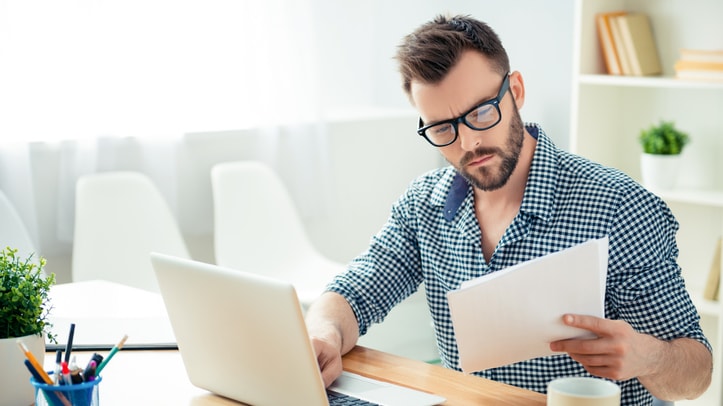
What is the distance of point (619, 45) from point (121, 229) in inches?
72.8

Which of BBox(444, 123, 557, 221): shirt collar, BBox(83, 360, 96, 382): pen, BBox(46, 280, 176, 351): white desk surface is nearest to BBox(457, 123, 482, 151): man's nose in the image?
BBox(444, 123, 557, 221): shirt collar

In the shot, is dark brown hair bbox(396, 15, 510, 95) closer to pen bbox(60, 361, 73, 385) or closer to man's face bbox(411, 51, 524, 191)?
man's face bbox(411, 51, 524, 191)

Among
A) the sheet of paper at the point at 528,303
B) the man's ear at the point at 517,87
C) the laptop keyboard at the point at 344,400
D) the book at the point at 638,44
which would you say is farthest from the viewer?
the book at the point at 638,44

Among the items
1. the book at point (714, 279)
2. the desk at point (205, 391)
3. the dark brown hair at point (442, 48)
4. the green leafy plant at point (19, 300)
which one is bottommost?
the book at point (714, 279)

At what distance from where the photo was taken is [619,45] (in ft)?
10.8

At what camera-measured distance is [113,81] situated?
3.20m

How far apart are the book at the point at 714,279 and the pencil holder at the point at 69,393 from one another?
7.87ft

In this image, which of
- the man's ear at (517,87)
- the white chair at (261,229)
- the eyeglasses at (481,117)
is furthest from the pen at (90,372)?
the white chair at (261,229)

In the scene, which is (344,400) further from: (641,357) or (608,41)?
(608,41)

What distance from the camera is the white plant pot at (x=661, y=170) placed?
318 centimetres

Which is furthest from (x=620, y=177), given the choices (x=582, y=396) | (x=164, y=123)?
(x=164, y=123)

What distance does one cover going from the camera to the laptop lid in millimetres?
1307

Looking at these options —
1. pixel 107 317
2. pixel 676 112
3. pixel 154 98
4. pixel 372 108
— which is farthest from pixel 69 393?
pixel 372 108

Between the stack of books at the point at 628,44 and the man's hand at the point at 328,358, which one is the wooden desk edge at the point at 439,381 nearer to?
the man's hand at the point at 328,358
